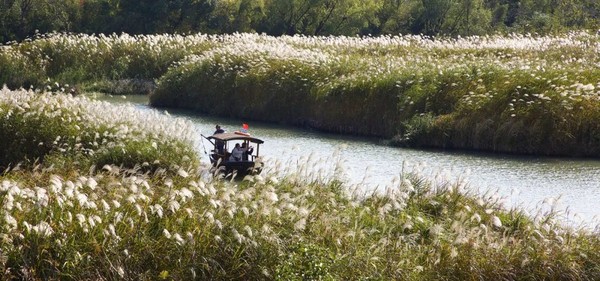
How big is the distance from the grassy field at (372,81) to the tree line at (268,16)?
11.8 metres

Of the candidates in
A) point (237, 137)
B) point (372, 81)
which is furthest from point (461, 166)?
point (372, 81)

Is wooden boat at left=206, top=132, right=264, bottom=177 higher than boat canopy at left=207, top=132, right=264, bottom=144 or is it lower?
lower

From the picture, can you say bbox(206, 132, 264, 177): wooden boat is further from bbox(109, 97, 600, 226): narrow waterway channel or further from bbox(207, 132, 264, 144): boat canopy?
bbox(109, 97, 600, 226): narrow waterway channel

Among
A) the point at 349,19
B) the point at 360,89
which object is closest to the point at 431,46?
the point at 360,89

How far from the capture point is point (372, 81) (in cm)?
2745

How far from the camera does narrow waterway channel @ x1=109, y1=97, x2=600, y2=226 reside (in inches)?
706


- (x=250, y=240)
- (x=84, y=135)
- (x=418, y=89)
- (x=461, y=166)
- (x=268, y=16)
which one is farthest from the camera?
(x=268, y=16)

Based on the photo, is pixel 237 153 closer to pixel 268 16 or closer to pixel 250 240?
pixel 250 240

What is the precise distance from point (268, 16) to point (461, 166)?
113 ft

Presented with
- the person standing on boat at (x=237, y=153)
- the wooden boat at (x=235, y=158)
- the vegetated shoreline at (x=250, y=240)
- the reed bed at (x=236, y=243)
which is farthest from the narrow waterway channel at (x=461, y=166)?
the reed bed at (x=236, y=243)

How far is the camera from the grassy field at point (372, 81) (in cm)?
2383

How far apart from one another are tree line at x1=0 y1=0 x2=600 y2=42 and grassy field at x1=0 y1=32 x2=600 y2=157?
1177 centimetres

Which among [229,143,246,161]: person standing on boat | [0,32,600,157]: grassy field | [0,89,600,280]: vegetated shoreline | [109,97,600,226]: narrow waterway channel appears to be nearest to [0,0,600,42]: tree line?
[0,32,600,157]: grassy field

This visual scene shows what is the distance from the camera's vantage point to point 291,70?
30281 mm
